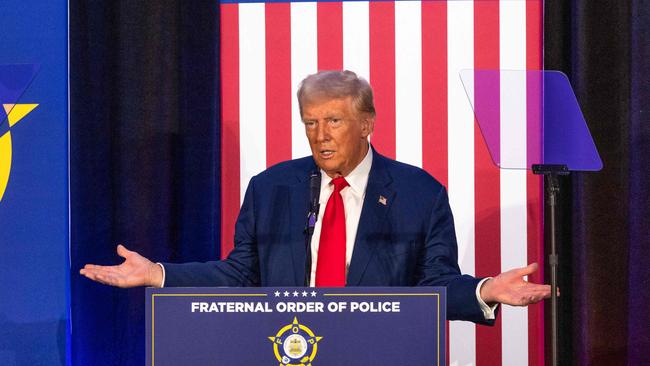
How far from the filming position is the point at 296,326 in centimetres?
191

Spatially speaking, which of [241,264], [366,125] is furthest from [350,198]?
[241,264]

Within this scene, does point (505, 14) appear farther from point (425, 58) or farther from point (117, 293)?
point (117, 293)

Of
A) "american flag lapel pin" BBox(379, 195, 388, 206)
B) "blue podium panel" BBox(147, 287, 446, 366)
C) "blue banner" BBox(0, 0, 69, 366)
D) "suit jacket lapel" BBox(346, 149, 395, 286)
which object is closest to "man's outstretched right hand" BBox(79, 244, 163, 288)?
"blue podium panel" BBox(147, 287, 446, 366)

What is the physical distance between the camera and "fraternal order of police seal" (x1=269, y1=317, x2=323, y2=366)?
74.8 inches

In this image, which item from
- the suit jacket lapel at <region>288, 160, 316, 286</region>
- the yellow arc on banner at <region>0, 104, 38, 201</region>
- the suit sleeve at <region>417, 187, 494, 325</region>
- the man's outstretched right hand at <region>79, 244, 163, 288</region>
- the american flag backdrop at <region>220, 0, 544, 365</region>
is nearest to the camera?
the man's outstretched right hand at <region>79, 244, 163, 288</region>

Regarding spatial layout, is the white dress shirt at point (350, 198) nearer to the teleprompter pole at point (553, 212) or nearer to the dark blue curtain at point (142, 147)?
the teleprompter pole at point (553, 212)

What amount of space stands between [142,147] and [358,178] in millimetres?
1032

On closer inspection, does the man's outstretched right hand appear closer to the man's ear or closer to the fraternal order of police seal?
the fraternal order of police seal

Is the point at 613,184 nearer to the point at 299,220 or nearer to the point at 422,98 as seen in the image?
the point at 422,98

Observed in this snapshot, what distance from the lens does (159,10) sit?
137 inches

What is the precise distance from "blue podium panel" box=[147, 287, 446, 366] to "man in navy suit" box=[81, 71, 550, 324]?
0.67m

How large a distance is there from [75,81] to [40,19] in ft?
0.97

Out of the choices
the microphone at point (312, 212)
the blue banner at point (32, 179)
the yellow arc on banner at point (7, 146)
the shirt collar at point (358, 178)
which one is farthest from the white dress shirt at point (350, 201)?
the yellow arc on banner at point (7, 146)

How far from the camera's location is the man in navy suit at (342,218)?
8.95 feet
